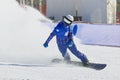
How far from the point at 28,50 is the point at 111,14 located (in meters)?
26.6

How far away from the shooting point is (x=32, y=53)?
13828mm

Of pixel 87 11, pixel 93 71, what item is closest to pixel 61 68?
pixel 93 71

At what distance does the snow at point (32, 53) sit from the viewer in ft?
29.9

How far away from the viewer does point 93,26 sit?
18.4 m

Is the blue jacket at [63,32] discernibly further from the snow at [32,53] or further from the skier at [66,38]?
the snow at [32,53]

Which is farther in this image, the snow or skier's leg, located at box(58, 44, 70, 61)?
skier's leg, located at box(58, 44, 70, 61)

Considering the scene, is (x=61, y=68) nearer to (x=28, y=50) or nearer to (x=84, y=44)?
(x=28, y=50)

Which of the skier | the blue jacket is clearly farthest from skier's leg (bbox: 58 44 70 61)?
the blue jacket

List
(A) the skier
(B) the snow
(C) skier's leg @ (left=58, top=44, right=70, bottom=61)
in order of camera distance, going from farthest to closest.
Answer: (C) skier's leg @ (left=58, top=44, right=70, bottom=61)
(A) the skier
(B) the snow

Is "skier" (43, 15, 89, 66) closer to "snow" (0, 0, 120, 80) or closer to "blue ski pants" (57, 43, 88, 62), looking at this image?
"blue ski pants" (57, 43, 88, 62)

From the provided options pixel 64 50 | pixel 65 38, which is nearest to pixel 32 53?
pixel 64 50

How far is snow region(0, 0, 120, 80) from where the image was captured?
9102 millimetres

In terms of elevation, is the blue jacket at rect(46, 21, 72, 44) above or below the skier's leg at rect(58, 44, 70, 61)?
above

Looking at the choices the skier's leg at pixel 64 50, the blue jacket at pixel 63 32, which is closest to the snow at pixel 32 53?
the skier's leg at pixel 64 50
